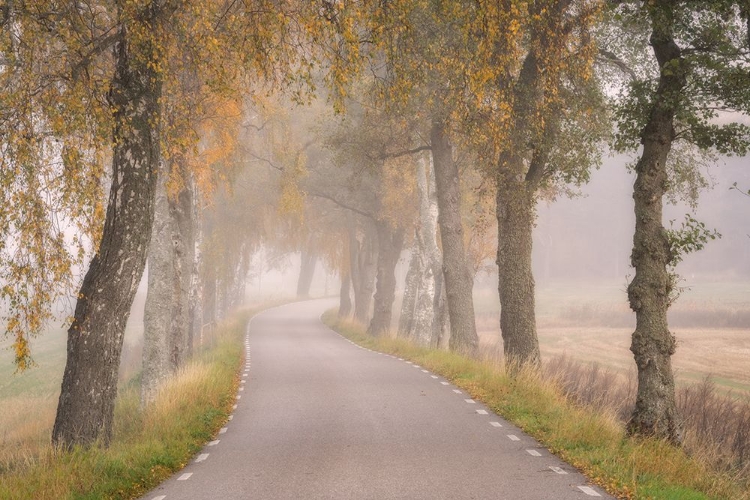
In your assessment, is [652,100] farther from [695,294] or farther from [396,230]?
[695,294]

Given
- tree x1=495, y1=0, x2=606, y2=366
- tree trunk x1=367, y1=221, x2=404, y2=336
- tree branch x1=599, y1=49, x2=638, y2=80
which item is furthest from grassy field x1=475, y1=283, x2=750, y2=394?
tree trunk x1=367, y1=221, x2=404, y2=336

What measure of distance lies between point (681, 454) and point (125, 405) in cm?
1291

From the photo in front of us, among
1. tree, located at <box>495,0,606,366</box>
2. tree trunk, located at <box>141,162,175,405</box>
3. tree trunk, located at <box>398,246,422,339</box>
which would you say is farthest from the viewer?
tree trunk, located at <box>398,246,422,339</box>

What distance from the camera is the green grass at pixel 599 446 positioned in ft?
26.0

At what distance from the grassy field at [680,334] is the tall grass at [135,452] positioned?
10.4 m

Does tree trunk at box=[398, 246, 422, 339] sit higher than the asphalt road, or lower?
higher

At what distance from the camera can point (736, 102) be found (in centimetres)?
1029

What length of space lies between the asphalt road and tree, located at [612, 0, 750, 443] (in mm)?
2093

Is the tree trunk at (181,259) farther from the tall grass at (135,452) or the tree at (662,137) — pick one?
the tree at (662,137)

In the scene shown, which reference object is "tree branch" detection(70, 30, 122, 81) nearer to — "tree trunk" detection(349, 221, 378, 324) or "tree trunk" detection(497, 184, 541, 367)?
"tree trunk" detection(497, 184, 541, 367)

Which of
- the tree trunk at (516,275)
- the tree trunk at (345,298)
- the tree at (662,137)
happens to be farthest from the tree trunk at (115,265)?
the tree trunk at (345,298)

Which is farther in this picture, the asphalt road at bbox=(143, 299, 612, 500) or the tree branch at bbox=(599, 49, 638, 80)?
the tree branch at bbox=(599, 49, 638, 80)

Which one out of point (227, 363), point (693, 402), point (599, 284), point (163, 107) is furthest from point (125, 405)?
point (599, 284)

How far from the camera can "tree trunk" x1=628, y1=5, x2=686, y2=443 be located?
34.9 ft
